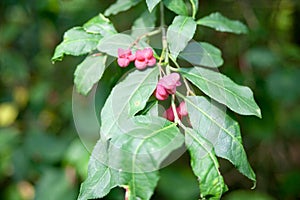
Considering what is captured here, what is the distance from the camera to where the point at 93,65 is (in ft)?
3.65

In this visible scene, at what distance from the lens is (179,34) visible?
1.00m

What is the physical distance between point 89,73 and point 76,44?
0.07m

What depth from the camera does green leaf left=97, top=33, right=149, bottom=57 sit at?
106 cm

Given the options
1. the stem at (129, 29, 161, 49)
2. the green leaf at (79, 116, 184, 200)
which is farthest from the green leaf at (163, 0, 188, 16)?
the green leaf at (79, 116, 184, 200)

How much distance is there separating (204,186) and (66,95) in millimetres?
1657

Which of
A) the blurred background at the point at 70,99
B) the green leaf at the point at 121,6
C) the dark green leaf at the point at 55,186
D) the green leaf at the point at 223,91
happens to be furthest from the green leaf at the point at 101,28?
the dark green leaf at the point at 55,186

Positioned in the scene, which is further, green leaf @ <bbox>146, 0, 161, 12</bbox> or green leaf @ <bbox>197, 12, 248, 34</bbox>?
green leaf @ <bbox>197, 12, 248, 34</bbox>

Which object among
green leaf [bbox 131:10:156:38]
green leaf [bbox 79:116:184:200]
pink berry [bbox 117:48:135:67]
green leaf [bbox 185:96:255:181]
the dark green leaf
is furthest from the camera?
the dark green leaf

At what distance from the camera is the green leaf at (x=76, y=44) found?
1.07 metres

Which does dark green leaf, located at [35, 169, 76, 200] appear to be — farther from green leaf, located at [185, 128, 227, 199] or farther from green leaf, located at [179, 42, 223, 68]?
green leaf, located at [185, 128, 227, 199]

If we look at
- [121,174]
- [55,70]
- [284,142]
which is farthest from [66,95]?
[121,174]

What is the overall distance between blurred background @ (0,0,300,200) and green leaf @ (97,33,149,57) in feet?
2.31

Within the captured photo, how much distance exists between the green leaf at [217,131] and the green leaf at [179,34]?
0.36 feet

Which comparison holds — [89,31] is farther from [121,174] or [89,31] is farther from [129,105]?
[121,174]
